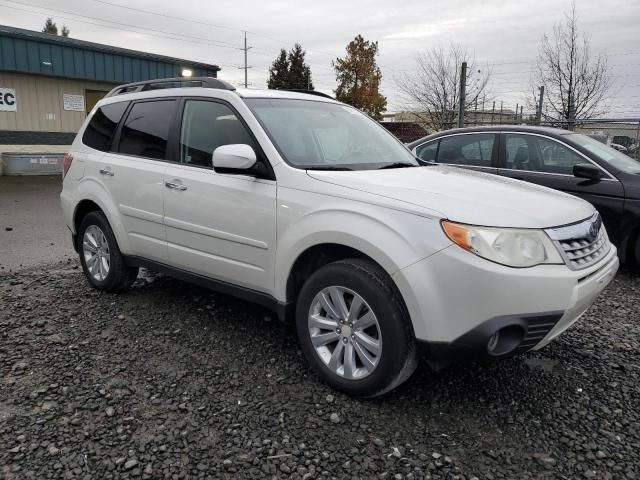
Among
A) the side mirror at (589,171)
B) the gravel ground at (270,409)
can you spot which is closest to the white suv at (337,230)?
the gravel ground at (270,409)

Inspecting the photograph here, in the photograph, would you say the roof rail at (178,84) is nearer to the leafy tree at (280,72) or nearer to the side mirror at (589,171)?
the side mirror at (589,171)

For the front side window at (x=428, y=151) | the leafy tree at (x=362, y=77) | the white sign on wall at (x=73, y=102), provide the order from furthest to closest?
the leafy tree at (x=362, y=77), the white sign on wall at (x=73, y=102), the front side window at (x=428, y=151)

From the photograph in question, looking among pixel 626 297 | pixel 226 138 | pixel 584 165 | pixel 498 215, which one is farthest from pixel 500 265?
pixel 584 165

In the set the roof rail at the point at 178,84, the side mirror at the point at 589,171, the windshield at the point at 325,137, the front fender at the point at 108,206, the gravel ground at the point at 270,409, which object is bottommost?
the gravel ground at the point at 270,409

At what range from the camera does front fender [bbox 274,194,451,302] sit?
100 inches

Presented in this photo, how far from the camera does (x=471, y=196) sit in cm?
279

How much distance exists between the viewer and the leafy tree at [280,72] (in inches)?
1902

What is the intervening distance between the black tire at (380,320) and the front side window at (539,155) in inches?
150

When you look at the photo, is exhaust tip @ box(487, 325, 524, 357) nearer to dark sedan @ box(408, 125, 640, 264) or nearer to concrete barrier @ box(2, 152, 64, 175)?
dark sedan @ box(408, 125, 640, 264)

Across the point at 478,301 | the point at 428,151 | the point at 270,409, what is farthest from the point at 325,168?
the point at 428,151

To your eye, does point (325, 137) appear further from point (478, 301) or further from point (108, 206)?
point (108, 206)

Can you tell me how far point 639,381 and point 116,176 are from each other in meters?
→ 4.01

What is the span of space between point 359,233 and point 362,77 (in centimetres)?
3983

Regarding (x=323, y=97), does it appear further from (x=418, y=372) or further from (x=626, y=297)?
(x=626, y=297)
